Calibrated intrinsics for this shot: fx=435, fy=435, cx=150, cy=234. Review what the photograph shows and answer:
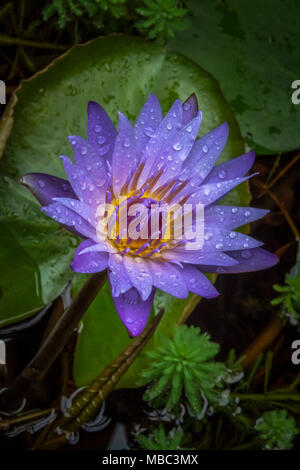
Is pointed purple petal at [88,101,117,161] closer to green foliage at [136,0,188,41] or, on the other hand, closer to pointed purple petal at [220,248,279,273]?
pointed purple petal at [220,248,279,273]

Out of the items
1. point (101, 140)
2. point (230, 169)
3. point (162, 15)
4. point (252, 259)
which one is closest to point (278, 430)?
point (252, 259)

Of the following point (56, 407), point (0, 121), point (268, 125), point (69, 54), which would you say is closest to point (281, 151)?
point (268, 125)

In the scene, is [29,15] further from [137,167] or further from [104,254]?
[104,254]

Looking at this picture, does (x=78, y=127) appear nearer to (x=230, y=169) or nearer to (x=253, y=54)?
(x=230, y=169)

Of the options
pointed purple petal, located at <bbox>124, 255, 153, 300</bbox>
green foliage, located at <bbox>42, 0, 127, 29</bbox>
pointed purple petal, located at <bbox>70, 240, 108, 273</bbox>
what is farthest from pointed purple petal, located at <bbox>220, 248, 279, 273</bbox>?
green foliage, located at <bbox>42, 0, 127, 29</bbox>

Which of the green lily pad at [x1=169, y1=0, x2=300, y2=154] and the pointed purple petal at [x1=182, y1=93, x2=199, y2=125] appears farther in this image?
the green lily pad at [x1=169, y1=0, x2=300, y2=154]

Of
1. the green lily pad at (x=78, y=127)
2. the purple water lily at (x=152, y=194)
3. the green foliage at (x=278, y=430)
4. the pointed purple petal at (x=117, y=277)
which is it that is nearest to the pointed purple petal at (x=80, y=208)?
the purple water lily at (x=152, y=194)
